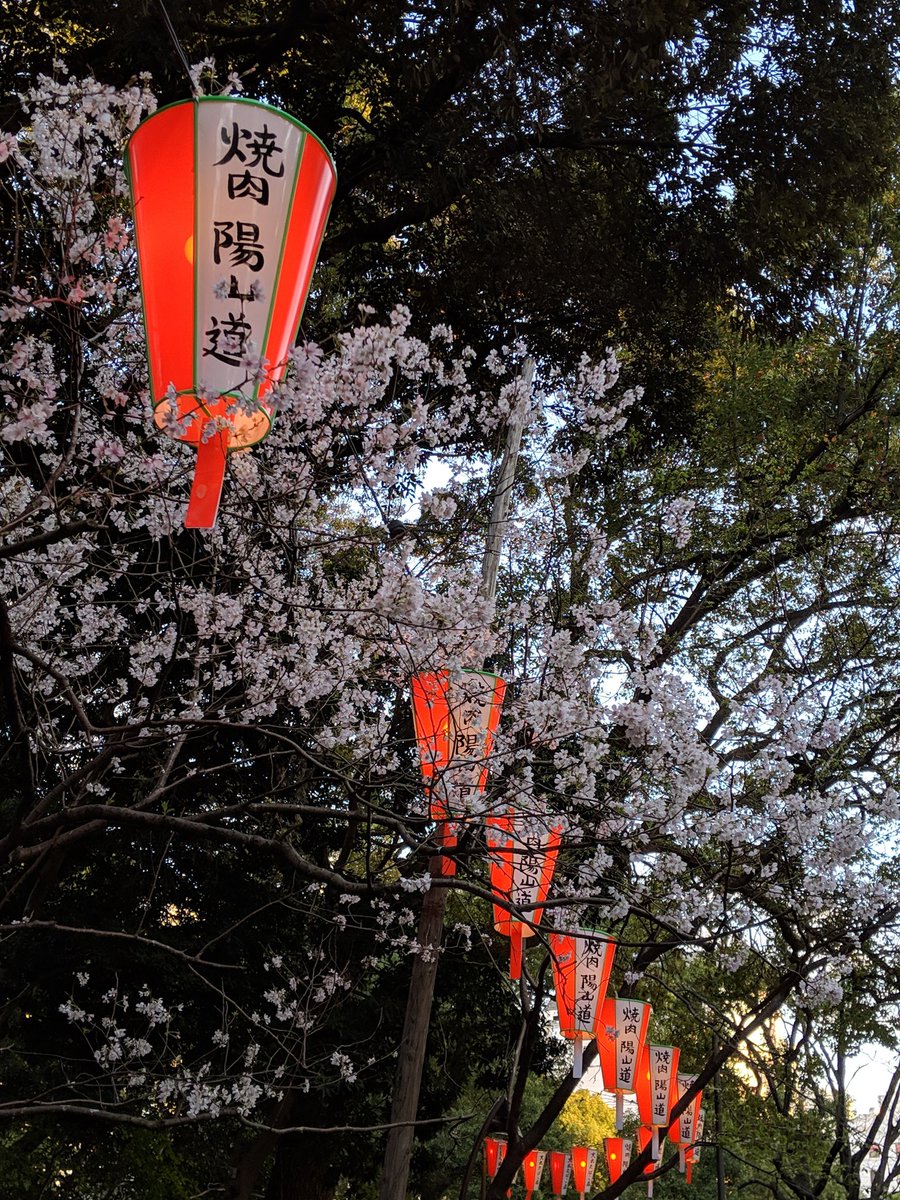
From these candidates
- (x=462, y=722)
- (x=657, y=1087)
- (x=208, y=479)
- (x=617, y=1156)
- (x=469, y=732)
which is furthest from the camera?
(x=617, y=1156)

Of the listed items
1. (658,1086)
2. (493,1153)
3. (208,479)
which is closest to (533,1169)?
(493,1153)

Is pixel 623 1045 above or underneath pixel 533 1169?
above

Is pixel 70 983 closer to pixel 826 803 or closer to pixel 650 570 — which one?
pixel 650 570

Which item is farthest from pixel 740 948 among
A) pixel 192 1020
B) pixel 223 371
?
pixel 223 371

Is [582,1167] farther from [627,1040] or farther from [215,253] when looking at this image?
[215,253]

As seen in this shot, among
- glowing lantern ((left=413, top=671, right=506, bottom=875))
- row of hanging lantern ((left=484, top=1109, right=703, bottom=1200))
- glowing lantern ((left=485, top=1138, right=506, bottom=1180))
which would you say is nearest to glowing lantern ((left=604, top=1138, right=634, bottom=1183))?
row of hanging lantern ((left=484, top=1109, right=703, bottom=1200))

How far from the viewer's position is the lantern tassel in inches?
110

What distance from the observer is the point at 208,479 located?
280 centimetres

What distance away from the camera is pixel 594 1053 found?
31.0 ft

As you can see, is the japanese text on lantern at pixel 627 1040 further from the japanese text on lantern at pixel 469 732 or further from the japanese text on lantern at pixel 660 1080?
the japanese text on lantern at pixel 469 732

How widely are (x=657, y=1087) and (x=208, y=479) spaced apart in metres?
8.58

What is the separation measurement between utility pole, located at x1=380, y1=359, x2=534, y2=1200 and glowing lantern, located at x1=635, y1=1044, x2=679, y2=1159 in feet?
10.4

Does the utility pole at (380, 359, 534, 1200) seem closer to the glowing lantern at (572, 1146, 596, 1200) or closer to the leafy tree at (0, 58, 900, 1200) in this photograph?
the leafy tree at (0, 58, 900, 1200)

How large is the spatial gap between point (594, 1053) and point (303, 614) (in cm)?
626
